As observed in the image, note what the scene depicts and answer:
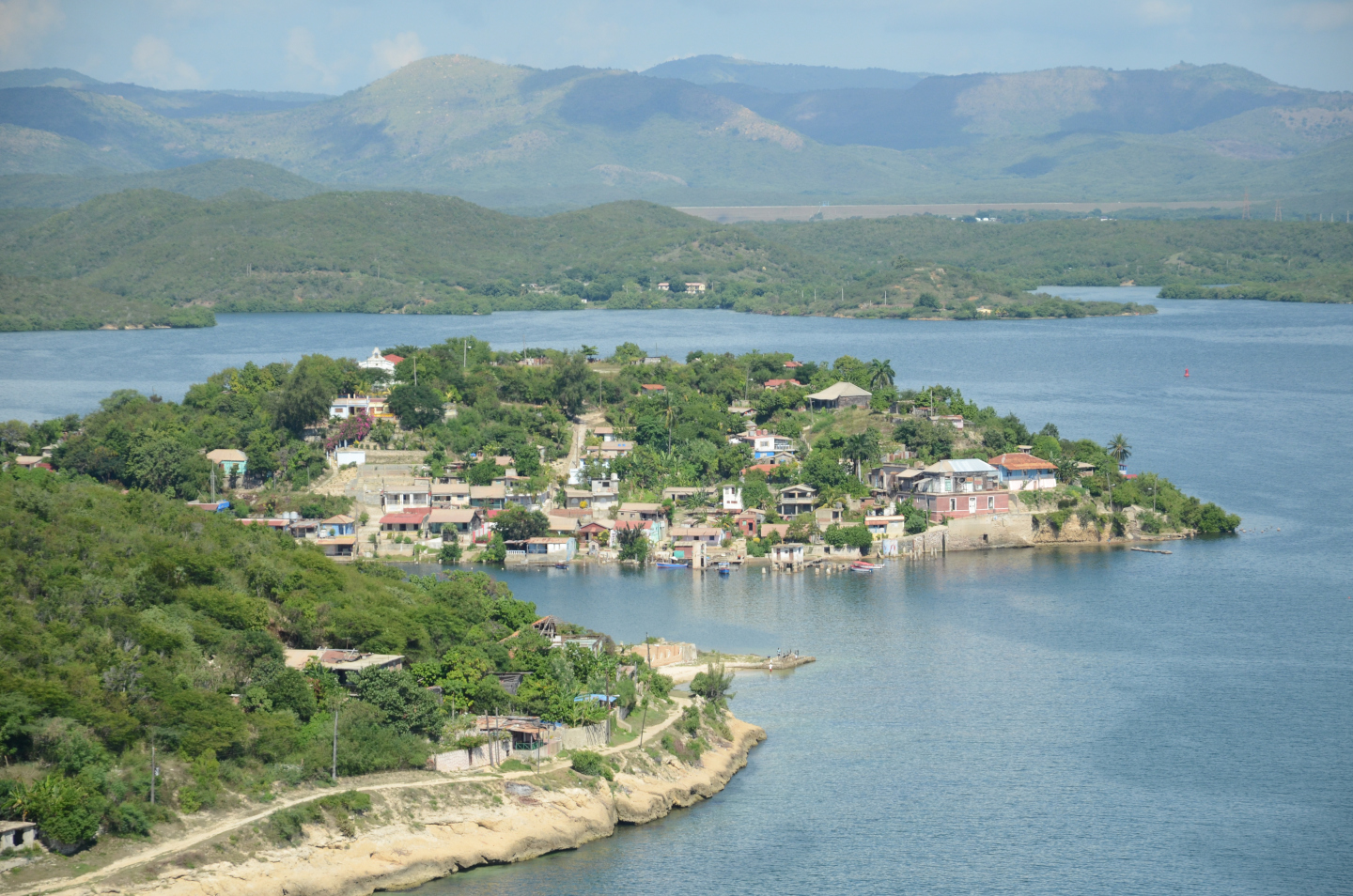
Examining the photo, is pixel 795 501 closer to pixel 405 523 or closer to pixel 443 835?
pixel 405 523

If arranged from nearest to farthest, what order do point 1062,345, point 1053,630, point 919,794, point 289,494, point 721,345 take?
1. point 919,794
2. point 1053,630
3. point 289,494
4. point 721,345
5. point 1062,345

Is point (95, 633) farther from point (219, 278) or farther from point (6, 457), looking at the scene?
point (219, 278)

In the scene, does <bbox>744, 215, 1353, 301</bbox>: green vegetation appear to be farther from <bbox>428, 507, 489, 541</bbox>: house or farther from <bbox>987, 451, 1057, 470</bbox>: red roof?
<bbox>428, 507, 489, 541</bbox>: house

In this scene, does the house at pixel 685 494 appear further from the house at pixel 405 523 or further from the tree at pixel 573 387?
the tree at pixel 573 387

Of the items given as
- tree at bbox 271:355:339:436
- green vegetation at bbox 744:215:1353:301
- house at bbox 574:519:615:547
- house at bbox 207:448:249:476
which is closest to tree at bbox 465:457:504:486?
house at bbox 574:519:615:547

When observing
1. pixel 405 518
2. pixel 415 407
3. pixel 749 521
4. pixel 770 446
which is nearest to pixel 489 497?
pixel 405 518

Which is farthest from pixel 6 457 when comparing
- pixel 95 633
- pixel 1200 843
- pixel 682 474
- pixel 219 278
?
pixel 219 278
